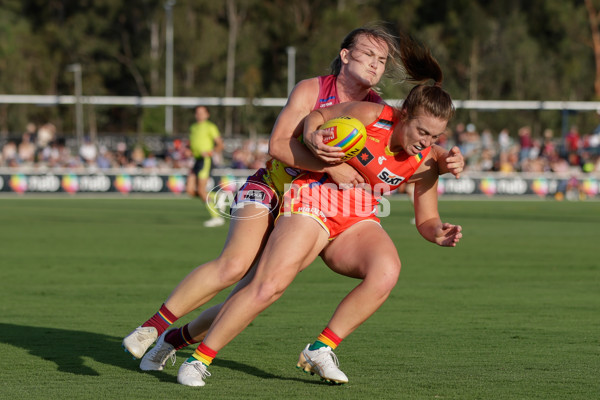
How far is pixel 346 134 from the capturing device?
525 centimetres

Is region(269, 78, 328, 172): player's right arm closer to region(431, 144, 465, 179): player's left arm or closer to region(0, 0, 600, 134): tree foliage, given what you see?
region(431, 144, 465, 179): player's left arm

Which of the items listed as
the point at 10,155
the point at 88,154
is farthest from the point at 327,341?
the point at 10,155

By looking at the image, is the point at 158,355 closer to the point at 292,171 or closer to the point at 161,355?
the point at 161,355

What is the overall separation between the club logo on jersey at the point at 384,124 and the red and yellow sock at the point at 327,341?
123 centimetres

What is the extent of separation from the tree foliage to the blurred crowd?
2182 centimetres

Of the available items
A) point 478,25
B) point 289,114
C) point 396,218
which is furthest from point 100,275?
point 478,25

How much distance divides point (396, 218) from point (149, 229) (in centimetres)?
643

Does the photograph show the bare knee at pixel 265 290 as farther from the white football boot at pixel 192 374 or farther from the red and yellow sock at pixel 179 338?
the red and yellow sock at pixel 179 338

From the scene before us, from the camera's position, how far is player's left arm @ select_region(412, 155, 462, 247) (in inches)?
225

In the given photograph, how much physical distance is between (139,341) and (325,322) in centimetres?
257

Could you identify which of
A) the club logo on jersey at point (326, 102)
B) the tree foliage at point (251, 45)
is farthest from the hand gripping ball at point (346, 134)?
the tree foliage at point (251, 45)

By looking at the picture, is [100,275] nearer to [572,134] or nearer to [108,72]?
[572,134]

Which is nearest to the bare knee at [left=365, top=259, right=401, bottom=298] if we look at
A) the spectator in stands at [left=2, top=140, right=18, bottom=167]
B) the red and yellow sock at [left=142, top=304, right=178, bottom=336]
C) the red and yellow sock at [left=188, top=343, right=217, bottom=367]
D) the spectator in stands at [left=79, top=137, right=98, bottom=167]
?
the red and yellow sock at [left=188, top=343, right=217, bottom=367]

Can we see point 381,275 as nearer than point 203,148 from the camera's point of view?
Yes
